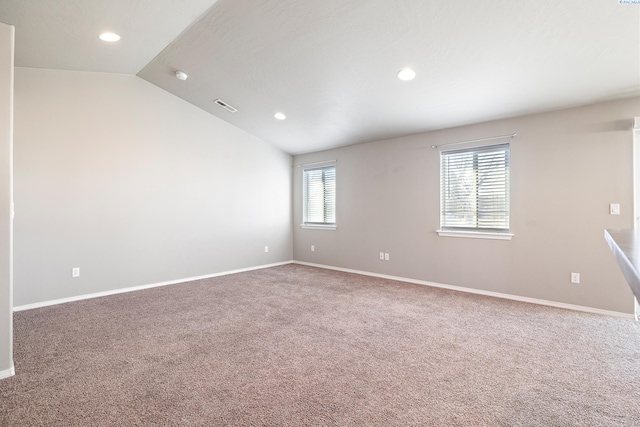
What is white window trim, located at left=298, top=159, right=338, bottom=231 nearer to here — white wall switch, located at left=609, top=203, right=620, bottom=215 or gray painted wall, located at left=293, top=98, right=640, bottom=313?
gray painted wall, located at left=293, top=98, right=640, bottom=313

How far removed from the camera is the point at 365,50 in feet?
9.59

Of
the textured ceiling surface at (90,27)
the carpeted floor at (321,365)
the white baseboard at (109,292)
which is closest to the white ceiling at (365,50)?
the textured ceiling surface at (90,27)

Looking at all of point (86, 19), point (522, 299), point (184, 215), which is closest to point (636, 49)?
point (522, 299)

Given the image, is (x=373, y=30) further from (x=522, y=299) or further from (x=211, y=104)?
(x=522, y=299)

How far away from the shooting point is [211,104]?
186 inches

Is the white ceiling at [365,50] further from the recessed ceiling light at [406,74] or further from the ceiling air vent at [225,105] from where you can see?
the ceiling air vent at [225,105]

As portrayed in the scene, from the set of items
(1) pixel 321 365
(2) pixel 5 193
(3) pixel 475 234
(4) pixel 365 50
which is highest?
(4) pixel 365 50

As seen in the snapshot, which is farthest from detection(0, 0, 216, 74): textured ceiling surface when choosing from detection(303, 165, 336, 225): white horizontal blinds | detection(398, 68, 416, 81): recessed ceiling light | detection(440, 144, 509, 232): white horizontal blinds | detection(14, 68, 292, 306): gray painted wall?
detection(440, 144, 509, 232): white horizontal blinds

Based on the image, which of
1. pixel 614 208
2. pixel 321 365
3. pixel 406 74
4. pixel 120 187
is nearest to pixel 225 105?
pixel 120 187

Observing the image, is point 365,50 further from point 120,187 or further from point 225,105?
point 120,187

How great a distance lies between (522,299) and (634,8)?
297cm

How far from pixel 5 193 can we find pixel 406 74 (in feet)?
11.4

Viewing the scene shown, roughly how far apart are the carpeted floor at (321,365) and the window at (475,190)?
1074 millimetres

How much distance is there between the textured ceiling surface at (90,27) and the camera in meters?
2.58
